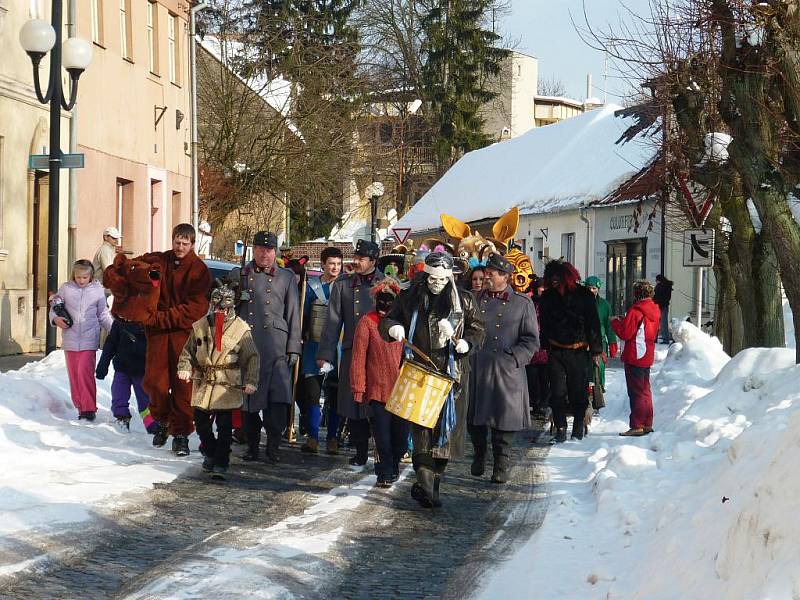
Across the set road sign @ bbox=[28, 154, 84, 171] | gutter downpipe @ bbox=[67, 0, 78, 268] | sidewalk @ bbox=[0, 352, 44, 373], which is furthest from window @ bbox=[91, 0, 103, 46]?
road sign @ bbox=[28, 154, 84, 171]

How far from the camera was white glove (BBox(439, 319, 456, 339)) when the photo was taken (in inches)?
363

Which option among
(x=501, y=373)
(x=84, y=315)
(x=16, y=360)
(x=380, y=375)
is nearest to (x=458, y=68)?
(x=16, y=360)

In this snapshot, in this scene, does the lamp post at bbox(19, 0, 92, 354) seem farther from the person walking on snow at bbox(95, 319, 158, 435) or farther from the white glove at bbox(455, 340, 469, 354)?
the white glove at bbox(455, 340, 469, 354)

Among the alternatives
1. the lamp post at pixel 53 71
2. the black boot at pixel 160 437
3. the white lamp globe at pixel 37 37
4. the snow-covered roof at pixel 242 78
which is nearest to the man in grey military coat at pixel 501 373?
the black boot at pixel 160 437

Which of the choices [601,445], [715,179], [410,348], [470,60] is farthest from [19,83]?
[470,60]

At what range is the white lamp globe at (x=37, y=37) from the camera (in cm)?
1595

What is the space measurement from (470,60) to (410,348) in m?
47.9

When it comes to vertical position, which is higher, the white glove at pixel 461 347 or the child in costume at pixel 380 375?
the white glove at pixel 461 347

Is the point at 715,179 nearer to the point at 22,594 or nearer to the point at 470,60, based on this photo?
the point at 22,594

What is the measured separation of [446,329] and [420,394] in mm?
477

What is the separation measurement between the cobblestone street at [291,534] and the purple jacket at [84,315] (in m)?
3.03

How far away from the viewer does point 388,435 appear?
33.4 ft

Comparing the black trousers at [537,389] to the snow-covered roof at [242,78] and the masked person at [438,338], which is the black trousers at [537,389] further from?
the snow-covered roof at [242,78]

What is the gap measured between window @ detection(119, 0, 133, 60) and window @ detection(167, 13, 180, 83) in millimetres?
3156
